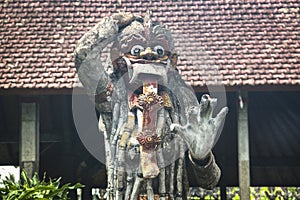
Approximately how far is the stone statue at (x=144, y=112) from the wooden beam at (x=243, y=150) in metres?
4.31

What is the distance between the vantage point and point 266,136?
13.3 meters

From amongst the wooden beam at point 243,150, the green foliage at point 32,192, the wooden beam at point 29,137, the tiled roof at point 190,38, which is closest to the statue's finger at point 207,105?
the green foliage at point 32,192

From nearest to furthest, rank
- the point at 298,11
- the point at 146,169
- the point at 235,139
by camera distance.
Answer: the point at 146,169
the point at 298,11
the point at 235,139

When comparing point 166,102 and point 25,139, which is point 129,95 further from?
point 25,139

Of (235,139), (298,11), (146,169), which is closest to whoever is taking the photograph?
(146,169)

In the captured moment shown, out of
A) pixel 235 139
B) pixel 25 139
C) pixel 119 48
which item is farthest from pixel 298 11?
pixel 119 48

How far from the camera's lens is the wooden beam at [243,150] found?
35.2ft

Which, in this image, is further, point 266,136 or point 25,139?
point 266,136

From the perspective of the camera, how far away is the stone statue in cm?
600

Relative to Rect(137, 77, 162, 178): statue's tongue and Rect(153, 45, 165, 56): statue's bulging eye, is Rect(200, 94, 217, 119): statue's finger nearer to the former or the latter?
Rect(137, 77, 162, 178): statue's tongue

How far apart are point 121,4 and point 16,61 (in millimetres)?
2100

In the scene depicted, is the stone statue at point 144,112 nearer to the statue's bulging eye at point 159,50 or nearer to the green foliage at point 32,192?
the statue's bulging eye at point 159,50

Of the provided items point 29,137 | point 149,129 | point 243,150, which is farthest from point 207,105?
point 29,137

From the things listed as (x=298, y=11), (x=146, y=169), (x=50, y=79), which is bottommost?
(x=146, y=169)
